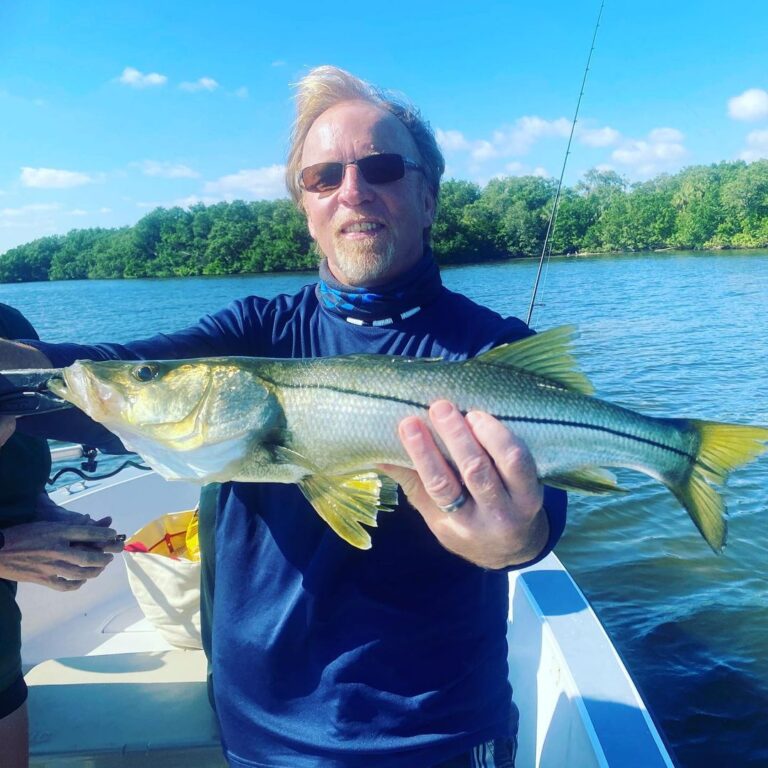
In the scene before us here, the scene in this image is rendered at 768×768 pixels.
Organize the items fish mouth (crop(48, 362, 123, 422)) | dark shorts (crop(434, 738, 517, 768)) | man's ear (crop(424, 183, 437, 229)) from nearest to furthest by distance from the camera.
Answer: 1. fish mouth (crop(48, 362, 123, 422))
2. dark shorts (crop(434, 738, 517, 768))
3. man's ear (crop(424, 183, 437, 229))

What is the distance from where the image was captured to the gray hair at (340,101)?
2.89 m

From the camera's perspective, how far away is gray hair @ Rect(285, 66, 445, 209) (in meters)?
2.89

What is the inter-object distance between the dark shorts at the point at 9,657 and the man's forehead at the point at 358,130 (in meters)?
2.36

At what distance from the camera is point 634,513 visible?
29.8 feet

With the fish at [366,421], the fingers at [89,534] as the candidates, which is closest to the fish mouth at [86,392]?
the fish at [366,421]

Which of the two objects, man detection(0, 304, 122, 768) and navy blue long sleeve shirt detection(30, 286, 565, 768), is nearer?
navy blue long sleeve shirt detection(30, 286, 565, 768)

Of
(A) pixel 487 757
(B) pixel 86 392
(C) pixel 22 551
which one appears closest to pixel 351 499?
(B) pixel 86 392

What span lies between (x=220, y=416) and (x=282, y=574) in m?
0.60

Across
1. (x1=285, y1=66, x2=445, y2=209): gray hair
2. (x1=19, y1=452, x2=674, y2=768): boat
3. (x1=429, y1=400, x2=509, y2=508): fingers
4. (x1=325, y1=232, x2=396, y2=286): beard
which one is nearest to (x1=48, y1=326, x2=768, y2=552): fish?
(x1=429, y1=400, x2=509, y2=508): fingers

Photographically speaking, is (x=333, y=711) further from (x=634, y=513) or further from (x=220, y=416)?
(x=634, y=513)

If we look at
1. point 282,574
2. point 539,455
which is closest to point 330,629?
point 282,574

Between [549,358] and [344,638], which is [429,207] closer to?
[549,358]

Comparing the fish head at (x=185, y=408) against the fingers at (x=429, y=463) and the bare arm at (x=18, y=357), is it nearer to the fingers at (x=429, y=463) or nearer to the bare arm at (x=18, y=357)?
the bare arm at (x=18, y=357)

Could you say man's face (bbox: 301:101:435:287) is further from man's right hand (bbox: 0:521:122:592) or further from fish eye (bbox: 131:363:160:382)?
man's right hand (bbox: 0:521:122:592)
